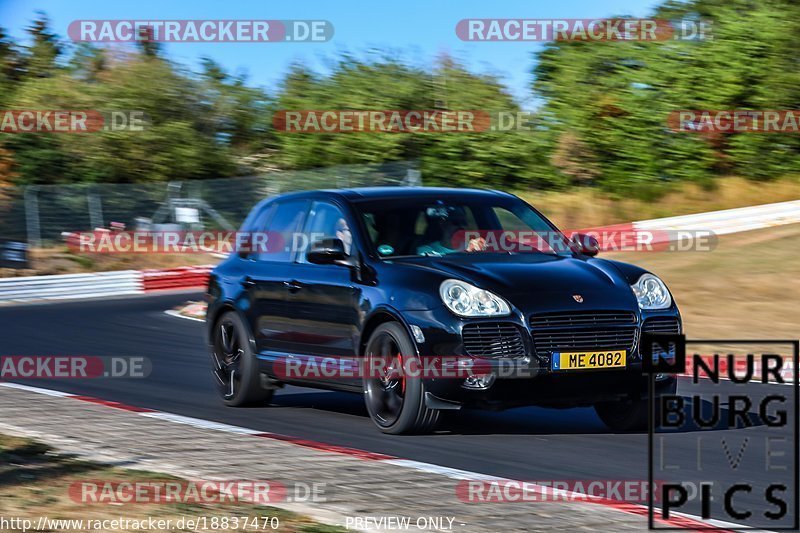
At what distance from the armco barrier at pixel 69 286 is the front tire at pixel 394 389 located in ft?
58.7

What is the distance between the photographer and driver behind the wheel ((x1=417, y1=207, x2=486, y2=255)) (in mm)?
9352

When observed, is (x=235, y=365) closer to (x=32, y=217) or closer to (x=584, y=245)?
(x=584, y=245)

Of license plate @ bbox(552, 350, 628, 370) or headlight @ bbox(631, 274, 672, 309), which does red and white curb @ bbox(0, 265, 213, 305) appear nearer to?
headlight @ bbox(631, 274, 672, 309)

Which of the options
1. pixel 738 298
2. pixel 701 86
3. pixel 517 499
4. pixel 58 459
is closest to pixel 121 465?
pixel 58 459

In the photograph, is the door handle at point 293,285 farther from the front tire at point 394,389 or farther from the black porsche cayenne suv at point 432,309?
the front tire at point 394,389

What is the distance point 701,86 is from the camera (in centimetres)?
3403

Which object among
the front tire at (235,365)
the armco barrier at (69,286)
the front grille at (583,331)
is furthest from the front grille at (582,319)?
the armco barrier at (69,286)

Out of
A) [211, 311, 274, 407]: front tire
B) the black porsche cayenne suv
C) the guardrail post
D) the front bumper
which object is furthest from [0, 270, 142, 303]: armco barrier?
the front bumper

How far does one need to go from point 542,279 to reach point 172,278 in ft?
66.4

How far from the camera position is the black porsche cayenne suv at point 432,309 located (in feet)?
27.6

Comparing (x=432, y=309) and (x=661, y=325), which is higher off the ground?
(x=432, y=309)

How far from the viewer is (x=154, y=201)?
105 feet

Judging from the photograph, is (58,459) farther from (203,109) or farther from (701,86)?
(203,109)

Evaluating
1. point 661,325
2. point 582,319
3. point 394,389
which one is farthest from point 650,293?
point 394,389
